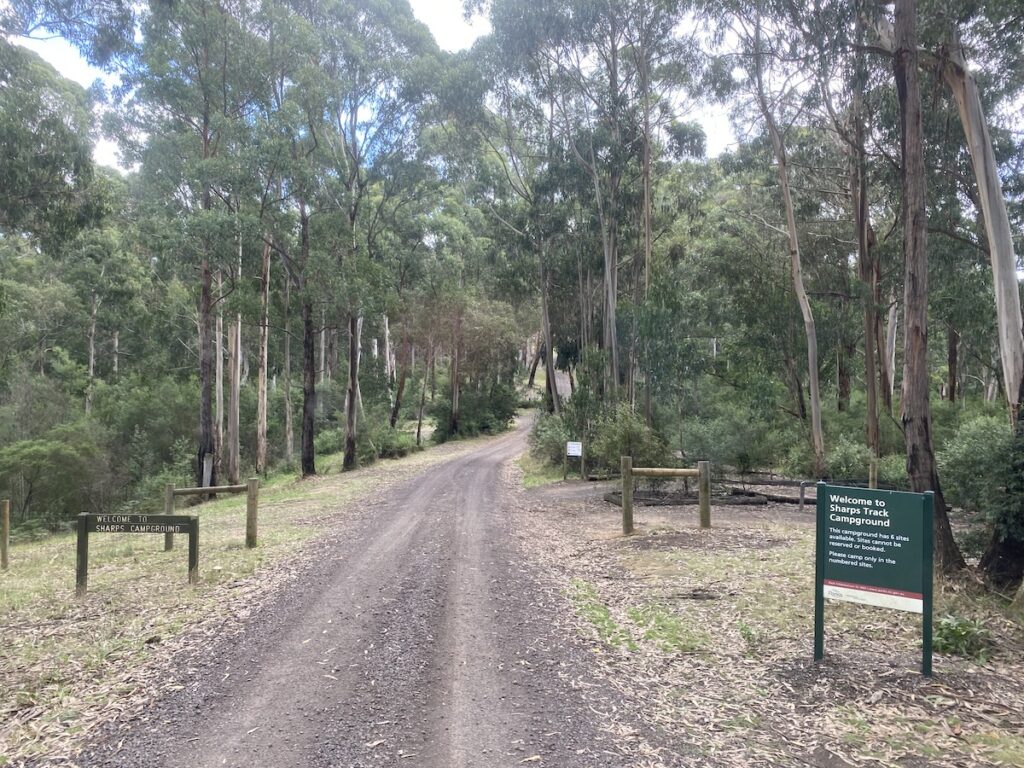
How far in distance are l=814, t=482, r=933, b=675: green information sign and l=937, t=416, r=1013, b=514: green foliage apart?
2704 millimetres

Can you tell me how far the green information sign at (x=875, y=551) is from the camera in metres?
4.34

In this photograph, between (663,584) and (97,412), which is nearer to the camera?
(663,584)

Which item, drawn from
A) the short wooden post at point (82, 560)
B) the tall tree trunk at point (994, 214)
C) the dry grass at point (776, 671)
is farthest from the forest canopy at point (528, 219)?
the short wooden post at point (82, 560)

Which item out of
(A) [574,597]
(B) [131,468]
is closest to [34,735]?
(A) [574,597]

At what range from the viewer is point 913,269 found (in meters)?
7.18

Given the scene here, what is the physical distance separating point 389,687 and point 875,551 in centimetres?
352

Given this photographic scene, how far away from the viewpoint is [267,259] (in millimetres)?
21984

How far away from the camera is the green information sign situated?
4340 mm

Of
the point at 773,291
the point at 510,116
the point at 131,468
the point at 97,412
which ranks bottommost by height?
the point at 131,468

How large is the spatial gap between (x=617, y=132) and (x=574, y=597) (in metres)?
18.1

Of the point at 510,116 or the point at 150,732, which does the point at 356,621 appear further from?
the point at 510,116

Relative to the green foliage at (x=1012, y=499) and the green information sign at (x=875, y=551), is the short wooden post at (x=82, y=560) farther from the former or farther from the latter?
the green foliage at (x=1012, y=499)

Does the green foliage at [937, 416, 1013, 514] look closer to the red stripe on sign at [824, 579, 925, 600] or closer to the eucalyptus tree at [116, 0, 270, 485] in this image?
the red stripe on sign at [824, 579, 925, 600]

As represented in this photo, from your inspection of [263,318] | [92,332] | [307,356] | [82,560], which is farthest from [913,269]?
[92,332]
